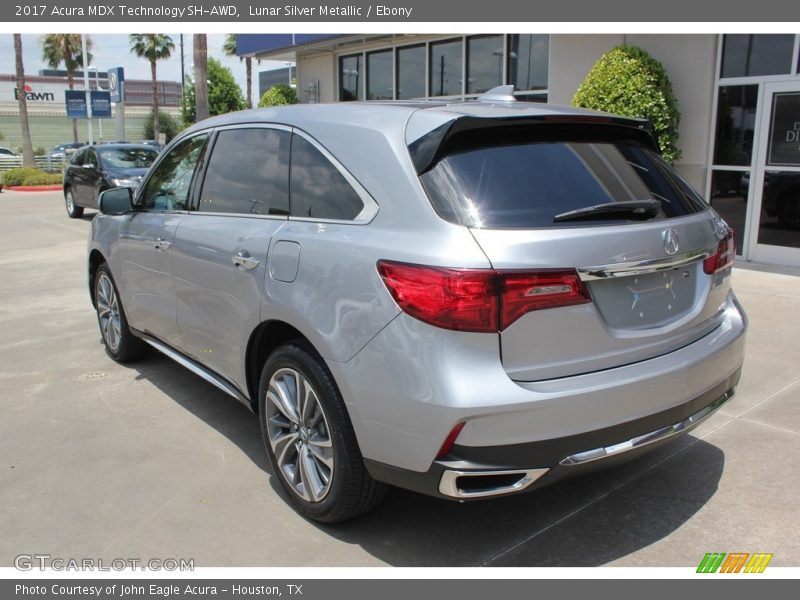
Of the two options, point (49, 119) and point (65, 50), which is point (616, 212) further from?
point (49, 119)

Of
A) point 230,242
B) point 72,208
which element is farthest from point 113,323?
point 72,208

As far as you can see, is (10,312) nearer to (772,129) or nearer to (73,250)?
(73,250)

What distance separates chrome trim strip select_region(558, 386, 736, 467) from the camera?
8.52 ft

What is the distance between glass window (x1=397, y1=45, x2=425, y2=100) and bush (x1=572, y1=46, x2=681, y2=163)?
567 centimetres

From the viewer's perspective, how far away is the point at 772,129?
8.81m

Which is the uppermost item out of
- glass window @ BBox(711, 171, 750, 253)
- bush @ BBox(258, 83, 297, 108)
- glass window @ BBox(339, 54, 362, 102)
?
glass window @ BBox(339, 54, 362, 102)

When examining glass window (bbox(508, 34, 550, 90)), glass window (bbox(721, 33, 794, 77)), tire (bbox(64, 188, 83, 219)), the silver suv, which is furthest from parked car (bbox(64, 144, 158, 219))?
the silver suv

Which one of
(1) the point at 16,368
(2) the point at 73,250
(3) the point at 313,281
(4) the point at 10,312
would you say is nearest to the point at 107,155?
(2) the point at 73,250

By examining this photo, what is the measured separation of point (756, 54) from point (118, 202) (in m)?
7.95

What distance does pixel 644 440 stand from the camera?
2758mm

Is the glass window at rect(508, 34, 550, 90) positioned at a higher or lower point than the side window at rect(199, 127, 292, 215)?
higher

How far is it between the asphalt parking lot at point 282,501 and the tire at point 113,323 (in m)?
0.30

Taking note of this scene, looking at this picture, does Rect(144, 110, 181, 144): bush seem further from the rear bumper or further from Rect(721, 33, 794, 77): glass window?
the rear bumper

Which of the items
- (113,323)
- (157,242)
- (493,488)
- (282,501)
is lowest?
(282,501)
